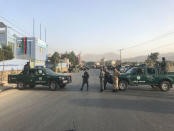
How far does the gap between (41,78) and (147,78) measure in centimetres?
863

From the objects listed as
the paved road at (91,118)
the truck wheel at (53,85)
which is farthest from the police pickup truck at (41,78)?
the paved road at (91,118)

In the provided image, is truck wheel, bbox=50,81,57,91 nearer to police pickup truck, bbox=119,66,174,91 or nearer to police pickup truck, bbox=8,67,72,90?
police pickup truck, bbox=8,67,72,90

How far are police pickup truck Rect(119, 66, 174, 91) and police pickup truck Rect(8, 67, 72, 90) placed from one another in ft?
15.7

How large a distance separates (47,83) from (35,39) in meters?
28.3

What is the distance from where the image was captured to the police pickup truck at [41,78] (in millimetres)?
11930

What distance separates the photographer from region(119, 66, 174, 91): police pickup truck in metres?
11.3

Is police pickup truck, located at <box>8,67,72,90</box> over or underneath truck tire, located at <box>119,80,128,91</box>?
over

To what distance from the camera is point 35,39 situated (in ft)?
123

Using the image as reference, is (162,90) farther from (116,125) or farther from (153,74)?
(116,125)

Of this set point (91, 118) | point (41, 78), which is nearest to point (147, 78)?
point (91, 118)

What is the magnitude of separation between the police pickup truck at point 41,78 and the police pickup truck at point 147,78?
479 cm

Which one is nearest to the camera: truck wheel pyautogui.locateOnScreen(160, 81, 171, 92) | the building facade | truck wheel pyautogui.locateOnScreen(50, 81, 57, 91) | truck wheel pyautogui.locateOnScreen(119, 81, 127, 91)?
truck wheel pyautogui.locateOnScreen(160, 81, 171, 92)

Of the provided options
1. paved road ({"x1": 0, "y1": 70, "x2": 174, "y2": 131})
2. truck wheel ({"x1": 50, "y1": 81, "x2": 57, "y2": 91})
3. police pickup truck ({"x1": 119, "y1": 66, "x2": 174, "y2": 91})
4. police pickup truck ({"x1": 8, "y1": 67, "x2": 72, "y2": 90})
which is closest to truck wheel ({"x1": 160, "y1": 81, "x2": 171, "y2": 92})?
police pickup truck ({"x1": 119, "y1": 66, "x2": 174, "y2": 91})

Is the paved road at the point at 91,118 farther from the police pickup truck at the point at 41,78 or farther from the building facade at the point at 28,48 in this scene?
the building facade at the point at 28,48
